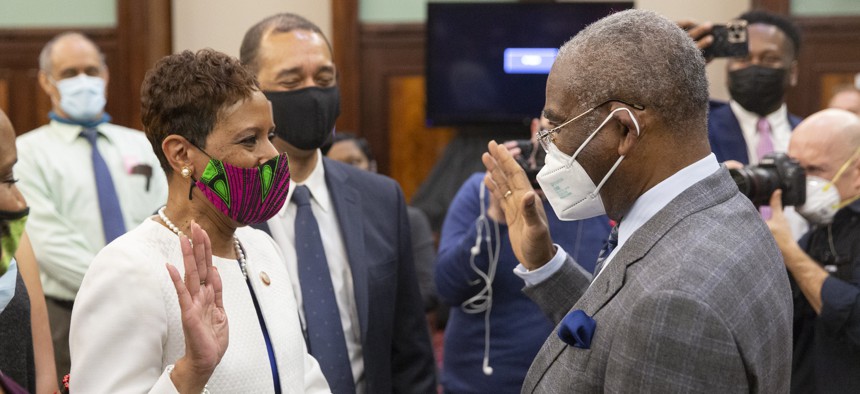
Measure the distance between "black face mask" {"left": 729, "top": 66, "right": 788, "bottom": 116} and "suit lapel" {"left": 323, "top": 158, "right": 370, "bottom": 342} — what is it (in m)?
1.95

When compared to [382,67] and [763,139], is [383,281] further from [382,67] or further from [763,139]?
[382,67]

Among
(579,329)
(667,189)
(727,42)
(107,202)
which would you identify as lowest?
(107,202)

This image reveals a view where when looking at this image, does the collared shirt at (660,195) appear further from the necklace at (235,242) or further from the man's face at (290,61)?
the man's face at (290,61)

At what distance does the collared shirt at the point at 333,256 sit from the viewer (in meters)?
2.49

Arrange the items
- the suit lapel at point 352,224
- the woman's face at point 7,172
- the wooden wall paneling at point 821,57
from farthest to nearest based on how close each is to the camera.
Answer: the wooden wall paneling at point 821,57
the suit lapel at point 352,224
the woman's face at point 7,172

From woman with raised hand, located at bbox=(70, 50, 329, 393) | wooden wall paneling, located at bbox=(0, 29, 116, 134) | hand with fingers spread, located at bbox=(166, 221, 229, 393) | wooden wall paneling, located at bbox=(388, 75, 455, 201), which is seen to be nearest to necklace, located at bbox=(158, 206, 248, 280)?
woman with raised hand, located at bbox=(70, 50, 329, 393)

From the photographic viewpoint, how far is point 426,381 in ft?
9.07

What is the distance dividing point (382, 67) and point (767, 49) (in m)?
2.76

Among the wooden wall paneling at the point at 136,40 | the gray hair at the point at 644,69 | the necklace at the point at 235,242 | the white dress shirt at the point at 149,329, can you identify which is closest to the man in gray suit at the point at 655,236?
the gray hair at the point at 644,69

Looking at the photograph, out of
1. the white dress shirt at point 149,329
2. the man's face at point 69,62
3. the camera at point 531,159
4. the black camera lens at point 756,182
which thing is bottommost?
the white dress shirt at point 149,329

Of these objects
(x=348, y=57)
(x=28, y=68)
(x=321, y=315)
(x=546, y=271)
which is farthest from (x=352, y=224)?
(x=28, y=68)

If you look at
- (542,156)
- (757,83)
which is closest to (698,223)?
(542,156)

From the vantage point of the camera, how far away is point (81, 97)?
418 centimetres

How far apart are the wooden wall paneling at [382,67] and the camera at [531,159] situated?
3.38 m
